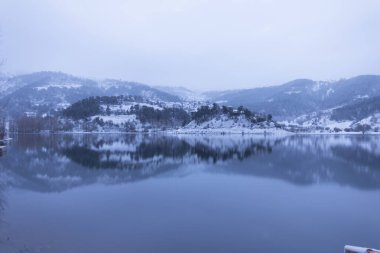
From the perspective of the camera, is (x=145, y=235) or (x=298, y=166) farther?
(x=298, y=166)

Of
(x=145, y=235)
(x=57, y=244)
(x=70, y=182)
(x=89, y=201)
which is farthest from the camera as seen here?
(x=70, y=182)

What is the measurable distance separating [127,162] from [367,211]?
30296 millimetres

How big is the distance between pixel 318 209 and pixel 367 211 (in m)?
2.56

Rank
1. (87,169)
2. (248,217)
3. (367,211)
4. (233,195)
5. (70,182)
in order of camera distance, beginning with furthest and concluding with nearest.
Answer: (87,169) → (70,182) → (233,195) → (367,211) → (248,217)

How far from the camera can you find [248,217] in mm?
18891

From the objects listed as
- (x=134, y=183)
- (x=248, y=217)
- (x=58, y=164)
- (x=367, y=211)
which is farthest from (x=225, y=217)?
(x=58, y=164)

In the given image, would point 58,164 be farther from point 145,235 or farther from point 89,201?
point 145,235

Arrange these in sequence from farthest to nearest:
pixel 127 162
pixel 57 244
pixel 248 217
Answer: pixel 127 162, pixel 248 217, pixel 57 244

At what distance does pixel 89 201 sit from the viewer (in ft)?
74.4

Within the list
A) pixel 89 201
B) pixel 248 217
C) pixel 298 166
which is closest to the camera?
pixel 248 217

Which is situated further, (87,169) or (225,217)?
(87,169)

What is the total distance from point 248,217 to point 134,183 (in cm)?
1342

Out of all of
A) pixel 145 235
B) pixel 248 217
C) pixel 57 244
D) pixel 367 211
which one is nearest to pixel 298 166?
pixel 367 211

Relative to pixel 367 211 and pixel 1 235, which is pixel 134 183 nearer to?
pixel 1 235
